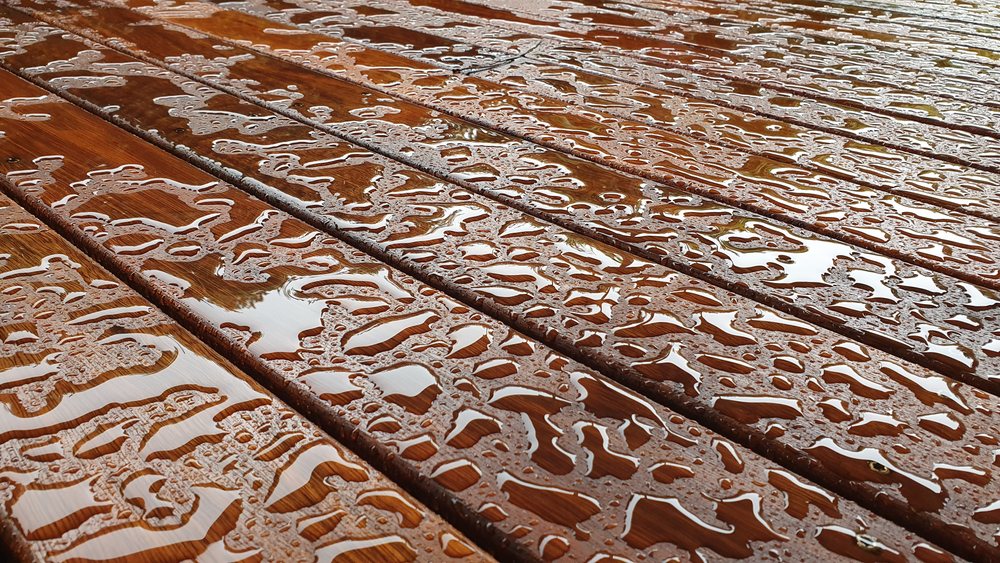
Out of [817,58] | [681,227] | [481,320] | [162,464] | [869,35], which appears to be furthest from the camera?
[869,35]

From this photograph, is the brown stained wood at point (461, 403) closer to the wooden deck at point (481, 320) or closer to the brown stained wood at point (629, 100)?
the wooden deck at point (481, 320)

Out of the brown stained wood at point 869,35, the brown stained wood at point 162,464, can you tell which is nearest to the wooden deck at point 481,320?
the brown stained wood at point 162,464

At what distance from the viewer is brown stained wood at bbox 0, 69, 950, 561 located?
393 mm

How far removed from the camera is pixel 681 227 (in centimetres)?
70

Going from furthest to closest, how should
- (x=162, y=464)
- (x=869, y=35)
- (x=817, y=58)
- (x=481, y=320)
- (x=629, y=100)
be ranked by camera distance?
(x=869, y=35) → (x=817, y=58) → (x=629, y=100) → (x=481, y=320) → (x=162, y=464)

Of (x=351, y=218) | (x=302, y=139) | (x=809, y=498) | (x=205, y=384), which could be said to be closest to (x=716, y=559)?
(x=809, y=498)

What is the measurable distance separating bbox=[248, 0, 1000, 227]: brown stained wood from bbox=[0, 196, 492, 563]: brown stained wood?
2.26ft

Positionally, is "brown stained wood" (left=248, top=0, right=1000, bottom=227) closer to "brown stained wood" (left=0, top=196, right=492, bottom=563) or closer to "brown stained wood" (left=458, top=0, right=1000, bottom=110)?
"brown stained wood" (left=458, top=0, right=1000, bottom=110)

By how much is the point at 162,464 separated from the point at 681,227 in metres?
0.50

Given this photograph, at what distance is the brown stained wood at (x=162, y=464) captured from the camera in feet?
1.20

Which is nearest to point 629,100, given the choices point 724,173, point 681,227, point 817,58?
point 724,173

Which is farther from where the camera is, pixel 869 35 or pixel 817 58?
pixel 869 35

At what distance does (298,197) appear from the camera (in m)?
0.71

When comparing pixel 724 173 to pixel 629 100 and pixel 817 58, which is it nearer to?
pixel 629 100
